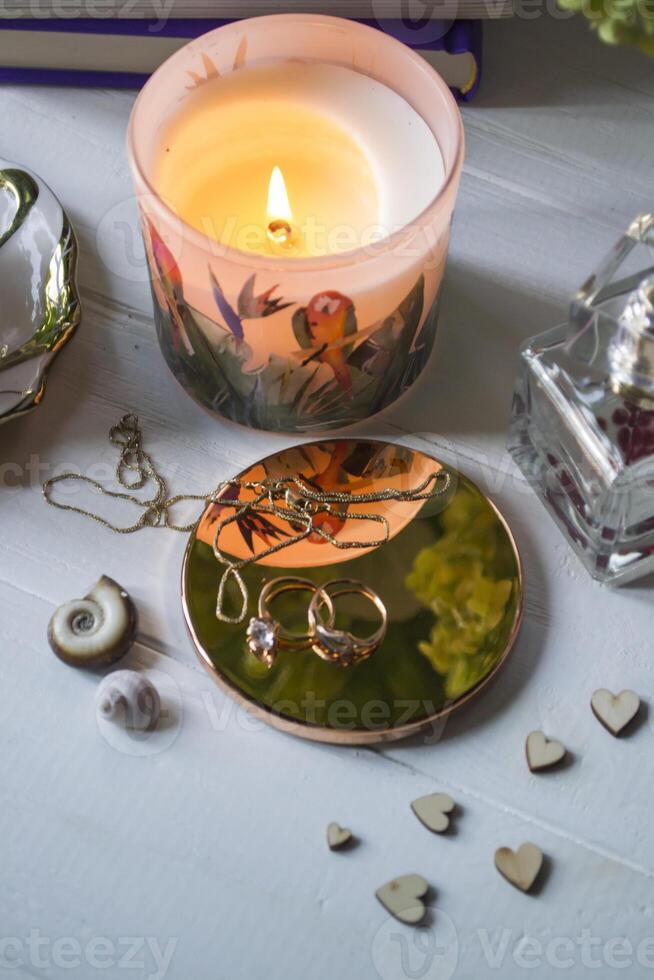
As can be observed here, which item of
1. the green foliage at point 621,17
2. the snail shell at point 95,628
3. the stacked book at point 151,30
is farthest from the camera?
the stacked book at point 151,30

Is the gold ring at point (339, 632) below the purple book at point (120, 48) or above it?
below

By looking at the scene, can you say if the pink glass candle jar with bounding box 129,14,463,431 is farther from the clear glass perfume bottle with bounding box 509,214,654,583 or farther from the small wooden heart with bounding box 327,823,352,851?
the small wooden heart with bounding box 327,823,352,851

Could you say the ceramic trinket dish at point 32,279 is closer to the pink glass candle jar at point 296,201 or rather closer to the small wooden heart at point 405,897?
the pink glass candle jar at point 296,201

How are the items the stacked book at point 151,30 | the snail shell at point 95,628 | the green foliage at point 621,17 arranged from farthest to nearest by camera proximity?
the stacked book at point 151,30 < the snail shell at point 95,628 < the green foliage at point 621,17

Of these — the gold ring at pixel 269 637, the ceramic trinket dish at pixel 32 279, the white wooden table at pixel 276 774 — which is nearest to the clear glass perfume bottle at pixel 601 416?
the white wooden table at pixel 276 774

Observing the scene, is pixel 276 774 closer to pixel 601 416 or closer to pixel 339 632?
pixel 339 632

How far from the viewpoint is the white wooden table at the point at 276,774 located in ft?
1.62

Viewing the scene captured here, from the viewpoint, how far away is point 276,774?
0.53 m

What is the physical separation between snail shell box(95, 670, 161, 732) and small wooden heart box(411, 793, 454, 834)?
0.13 metres

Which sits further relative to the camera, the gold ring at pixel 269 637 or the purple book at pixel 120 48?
the purple book at pixel 120 48

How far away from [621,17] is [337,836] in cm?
35

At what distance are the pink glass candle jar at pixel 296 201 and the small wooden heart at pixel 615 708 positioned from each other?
0.19 m

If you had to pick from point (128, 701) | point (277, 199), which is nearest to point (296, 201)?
point (277, 199)

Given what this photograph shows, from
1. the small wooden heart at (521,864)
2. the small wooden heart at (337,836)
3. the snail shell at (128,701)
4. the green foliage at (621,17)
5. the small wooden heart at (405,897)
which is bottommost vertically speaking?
the small wooden heart at (405,897)
